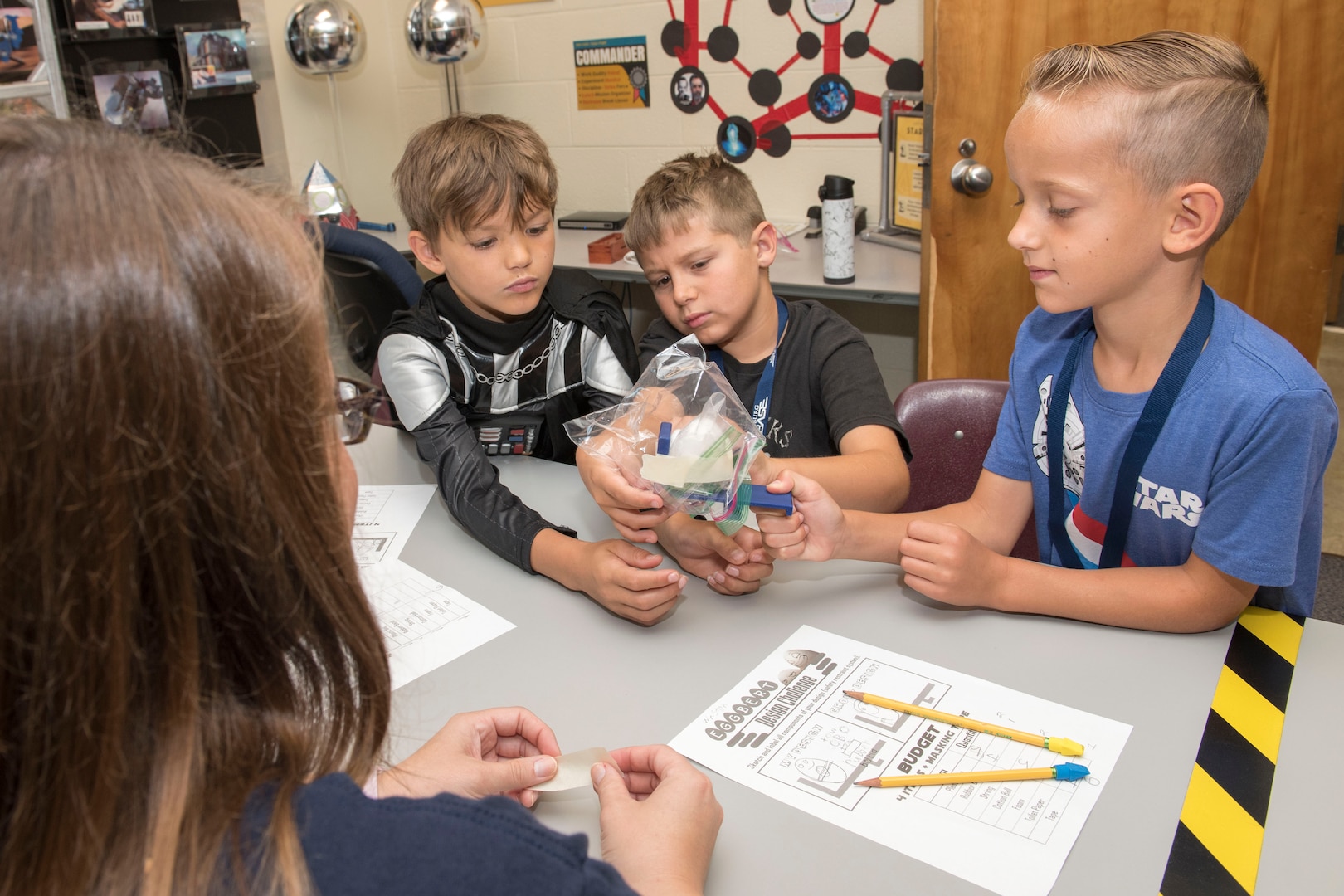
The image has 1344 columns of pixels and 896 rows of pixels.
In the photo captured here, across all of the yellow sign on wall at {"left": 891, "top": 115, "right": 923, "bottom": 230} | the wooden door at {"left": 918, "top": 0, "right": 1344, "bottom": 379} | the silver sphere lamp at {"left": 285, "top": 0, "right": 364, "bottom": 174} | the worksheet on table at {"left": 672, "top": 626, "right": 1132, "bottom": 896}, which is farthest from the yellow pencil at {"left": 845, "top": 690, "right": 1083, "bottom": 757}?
the silver sphere lamp at {"left": 285, "top": 0, "right": 364, "bottom": 174}

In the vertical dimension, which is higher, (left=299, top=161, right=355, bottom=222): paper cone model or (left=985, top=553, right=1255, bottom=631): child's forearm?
(left=299, top=161, right=355, bottom=222): paper cone model

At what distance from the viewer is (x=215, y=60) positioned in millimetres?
3172

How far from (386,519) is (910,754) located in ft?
2.71

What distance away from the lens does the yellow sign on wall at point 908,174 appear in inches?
103

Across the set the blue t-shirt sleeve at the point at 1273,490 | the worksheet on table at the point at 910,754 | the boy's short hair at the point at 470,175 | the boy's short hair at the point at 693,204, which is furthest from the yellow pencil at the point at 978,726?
the boy's short hair at the point at 470,175

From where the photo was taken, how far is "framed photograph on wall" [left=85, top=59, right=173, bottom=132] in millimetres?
2887

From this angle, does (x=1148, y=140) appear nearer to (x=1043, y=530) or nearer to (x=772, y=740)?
(x=1043, y=530)

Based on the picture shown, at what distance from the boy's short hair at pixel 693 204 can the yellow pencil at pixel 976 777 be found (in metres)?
0.95

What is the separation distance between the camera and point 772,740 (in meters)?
0.82

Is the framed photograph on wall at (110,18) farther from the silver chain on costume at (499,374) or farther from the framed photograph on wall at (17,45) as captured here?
the silver chain on costume at (499,374)

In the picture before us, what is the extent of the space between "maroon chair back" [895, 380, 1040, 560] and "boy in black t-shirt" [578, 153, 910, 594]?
0.07m

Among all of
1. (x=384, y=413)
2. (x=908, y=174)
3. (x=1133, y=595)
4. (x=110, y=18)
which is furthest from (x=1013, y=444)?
(x=110, y=18)

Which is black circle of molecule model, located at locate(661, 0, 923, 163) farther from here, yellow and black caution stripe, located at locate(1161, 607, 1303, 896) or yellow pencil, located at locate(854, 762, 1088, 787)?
yellow pencil, located at locate(854, 762, 1088, 787)

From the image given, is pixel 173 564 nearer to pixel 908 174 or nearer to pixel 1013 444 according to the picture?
pixel 1013 444
